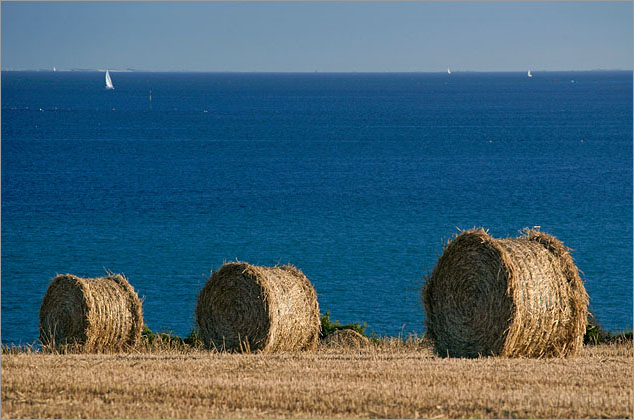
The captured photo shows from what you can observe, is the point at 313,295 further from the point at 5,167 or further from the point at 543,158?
the point at 543,158

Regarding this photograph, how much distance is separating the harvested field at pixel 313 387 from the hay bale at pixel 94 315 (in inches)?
134

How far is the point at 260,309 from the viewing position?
1648cm

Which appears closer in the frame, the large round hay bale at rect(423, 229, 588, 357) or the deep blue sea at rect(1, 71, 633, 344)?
the large round hay bale at rect(423, 229, 588, 357)

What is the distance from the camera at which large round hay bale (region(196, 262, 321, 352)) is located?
16.5m

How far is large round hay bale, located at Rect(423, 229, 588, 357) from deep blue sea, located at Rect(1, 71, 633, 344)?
35.3ft

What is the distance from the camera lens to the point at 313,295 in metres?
17.0

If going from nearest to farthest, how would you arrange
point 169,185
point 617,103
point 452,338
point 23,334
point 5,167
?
point 452,338 < point 23,334 < point 169,185 < point 5,167 < point 617,103

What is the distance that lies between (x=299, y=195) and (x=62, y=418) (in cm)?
5996

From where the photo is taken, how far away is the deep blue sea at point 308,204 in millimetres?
42438

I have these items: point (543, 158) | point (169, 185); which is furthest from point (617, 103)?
point (169, 185)

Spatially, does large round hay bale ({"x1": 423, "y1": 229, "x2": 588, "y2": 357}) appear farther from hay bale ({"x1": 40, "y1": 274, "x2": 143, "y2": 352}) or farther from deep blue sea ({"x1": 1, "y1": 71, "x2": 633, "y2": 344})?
deep blue sea ({"x1": 1, "y1": 71, "x2": 633, "y2": 344})

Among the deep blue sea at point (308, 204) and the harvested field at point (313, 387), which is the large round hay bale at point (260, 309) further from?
the deep blue sea at point (308, 204)

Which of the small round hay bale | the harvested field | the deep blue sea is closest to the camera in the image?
the harvested field

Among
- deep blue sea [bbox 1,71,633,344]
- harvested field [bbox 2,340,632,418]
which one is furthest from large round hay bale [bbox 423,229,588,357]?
deep blue sea [bbox 1,71,633,344]
